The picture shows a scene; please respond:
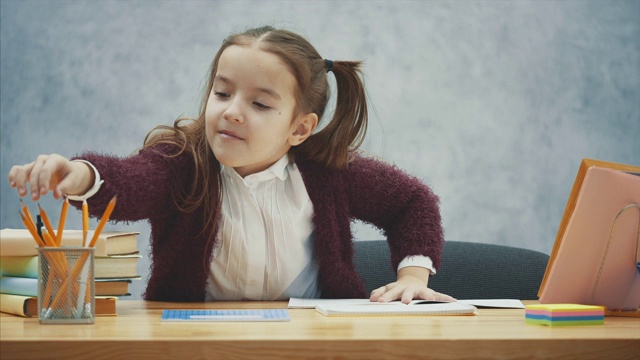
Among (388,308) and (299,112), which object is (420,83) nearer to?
(299,112)

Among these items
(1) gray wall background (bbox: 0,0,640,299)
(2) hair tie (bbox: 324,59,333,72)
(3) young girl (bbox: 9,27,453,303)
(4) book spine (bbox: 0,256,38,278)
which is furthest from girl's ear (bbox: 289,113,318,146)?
(1) gray wall background (bbox: 0,0,640,299)

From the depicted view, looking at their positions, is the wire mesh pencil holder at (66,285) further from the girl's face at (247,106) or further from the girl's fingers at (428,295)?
the girl's fingers at (428,295)

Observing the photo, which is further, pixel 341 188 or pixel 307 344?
pixel 341 188

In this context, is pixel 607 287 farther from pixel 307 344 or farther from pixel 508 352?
pixel 307 344

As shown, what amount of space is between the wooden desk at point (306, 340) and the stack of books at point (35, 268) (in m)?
0.07

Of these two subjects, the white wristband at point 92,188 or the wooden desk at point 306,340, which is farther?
the white wristband at point 92,188

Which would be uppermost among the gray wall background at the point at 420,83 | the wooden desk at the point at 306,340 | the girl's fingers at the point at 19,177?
the gray wall background at the point at 420,83

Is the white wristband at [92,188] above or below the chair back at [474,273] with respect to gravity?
above

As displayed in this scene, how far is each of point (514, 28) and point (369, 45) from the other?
1.73ft

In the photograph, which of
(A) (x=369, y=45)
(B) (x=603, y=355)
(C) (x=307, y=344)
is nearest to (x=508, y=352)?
(B) (x=603, y=355)

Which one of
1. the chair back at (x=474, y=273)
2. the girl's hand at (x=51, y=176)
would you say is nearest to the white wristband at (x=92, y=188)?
the girl's hand at (x=51, y=176)

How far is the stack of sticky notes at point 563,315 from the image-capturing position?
108 cm

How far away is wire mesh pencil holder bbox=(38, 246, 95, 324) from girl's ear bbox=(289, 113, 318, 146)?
643mm

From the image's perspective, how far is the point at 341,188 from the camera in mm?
1686
